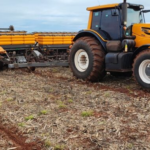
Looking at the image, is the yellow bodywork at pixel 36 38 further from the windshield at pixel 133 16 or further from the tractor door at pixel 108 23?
the windshield at pixel 133 16

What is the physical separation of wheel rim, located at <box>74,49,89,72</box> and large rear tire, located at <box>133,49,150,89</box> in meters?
1.85

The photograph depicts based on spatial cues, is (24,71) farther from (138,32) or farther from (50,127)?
(50,127)

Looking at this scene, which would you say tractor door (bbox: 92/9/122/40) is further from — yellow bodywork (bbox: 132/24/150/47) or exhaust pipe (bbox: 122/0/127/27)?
yellow bodywork (bbox: 132/24/150/47)

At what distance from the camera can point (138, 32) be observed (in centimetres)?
734

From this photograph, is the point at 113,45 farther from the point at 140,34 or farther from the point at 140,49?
the point at 140,49

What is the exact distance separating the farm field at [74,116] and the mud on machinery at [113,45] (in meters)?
0.51

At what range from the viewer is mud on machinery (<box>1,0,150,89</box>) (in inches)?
268

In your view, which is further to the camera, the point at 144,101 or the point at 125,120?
the point at 144,101

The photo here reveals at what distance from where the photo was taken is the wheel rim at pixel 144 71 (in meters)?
6.69

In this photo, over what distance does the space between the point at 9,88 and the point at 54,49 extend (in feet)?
18.3

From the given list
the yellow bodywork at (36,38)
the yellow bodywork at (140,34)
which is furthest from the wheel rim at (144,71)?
the yellow bodywork at (36,38)

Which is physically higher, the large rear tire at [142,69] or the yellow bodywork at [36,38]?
the yellow bodywork at [36,38]

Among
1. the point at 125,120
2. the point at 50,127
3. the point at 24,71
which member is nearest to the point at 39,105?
the point at 50,127

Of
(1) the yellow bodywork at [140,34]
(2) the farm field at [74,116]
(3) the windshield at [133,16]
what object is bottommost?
(2) the farm field at [74,116]
